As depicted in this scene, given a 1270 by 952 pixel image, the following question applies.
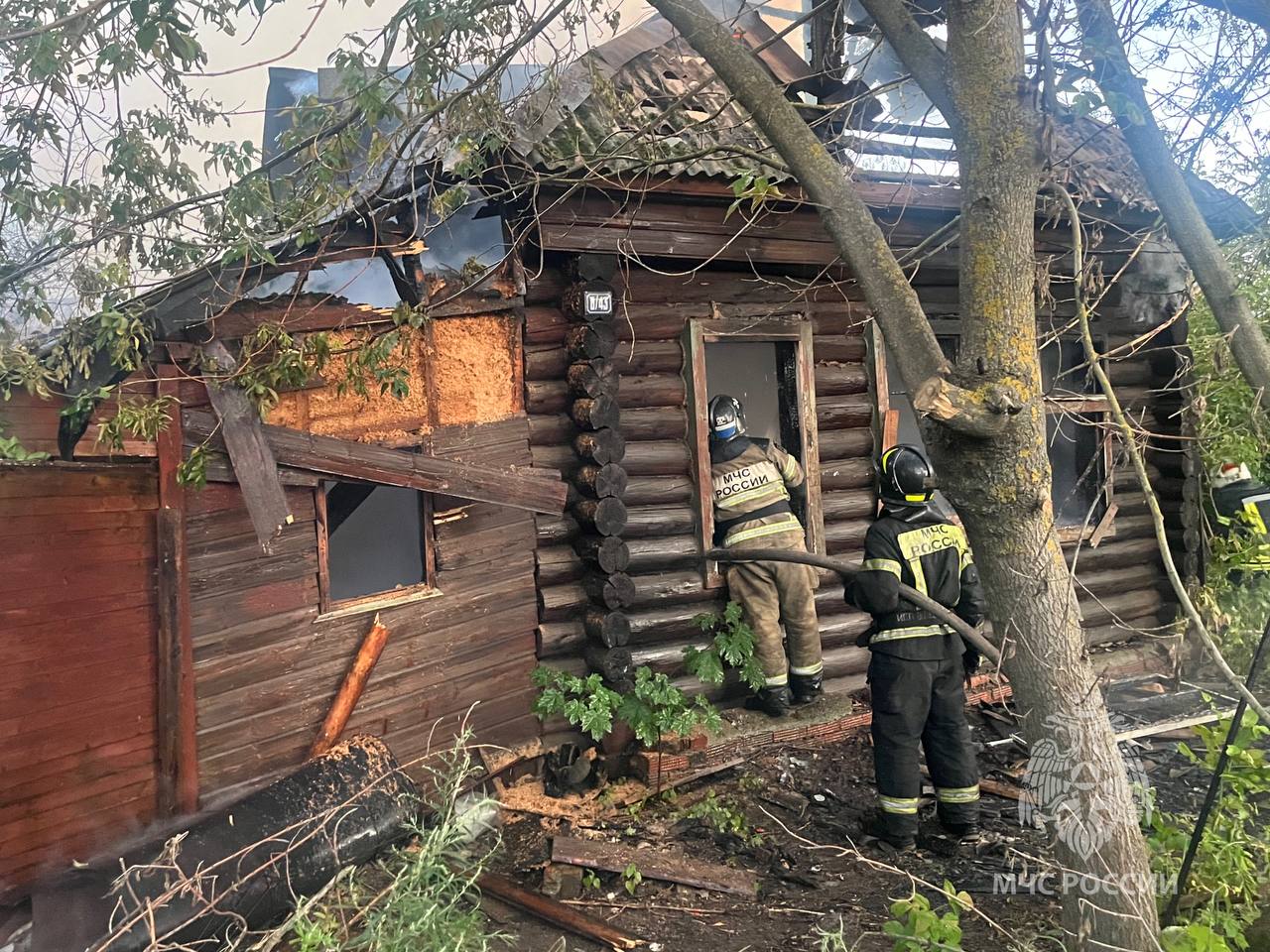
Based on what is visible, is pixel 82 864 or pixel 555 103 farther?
pixel 555 103

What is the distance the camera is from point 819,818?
17.1 feet

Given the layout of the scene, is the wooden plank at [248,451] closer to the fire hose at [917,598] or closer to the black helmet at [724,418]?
the fire hose at [917,598]

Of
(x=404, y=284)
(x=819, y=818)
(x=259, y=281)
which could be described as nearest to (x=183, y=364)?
(x=259, y=281)

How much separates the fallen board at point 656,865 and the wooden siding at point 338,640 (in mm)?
1008

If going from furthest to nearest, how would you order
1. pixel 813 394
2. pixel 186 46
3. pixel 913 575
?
pixel 813 394
pixel 913 575
pixel 186 46

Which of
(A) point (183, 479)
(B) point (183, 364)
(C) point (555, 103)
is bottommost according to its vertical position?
(A) point (183, 479)

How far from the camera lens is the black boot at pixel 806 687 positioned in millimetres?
6258

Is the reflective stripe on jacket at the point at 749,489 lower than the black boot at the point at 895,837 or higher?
higher

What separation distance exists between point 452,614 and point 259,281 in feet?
7.38

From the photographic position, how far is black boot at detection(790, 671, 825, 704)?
6.26 metres

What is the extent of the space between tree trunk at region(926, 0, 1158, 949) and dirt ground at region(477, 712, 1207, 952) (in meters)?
0.70

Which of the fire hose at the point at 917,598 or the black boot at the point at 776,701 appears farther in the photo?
the black boot at the point at 776,701

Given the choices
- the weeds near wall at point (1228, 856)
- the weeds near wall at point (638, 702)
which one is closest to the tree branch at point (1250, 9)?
the weeds near wall at point (1228, 856)

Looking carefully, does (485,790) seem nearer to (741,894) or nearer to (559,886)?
(559,886)
